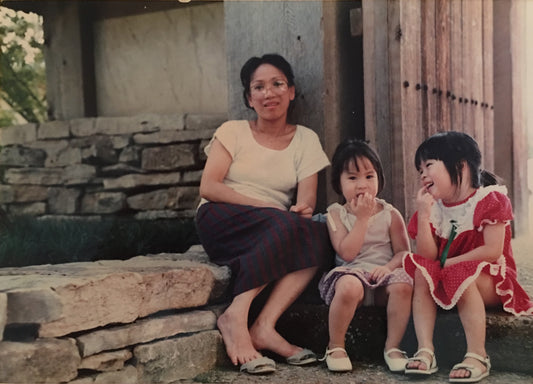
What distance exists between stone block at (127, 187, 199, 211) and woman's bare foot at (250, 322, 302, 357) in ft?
7.38

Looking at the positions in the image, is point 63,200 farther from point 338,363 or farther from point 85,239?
point 338,363

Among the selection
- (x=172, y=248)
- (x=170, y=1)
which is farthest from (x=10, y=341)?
(x=170, y=1)

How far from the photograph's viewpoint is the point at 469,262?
2512mm

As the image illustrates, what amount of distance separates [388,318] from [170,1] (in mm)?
3412

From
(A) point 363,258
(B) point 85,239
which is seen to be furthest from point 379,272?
(B) point 85,239

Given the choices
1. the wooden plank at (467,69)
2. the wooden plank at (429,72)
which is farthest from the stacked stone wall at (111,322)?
the wooden plank at (467,69)

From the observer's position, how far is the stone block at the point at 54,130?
537 centimetres

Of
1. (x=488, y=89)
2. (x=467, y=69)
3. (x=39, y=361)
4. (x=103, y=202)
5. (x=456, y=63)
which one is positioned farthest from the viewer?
(x=103, y=202)

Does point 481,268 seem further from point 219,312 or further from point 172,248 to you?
point 172,248

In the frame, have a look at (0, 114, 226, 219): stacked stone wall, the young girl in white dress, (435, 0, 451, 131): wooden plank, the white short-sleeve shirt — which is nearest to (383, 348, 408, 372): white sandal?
the young girl in white dress

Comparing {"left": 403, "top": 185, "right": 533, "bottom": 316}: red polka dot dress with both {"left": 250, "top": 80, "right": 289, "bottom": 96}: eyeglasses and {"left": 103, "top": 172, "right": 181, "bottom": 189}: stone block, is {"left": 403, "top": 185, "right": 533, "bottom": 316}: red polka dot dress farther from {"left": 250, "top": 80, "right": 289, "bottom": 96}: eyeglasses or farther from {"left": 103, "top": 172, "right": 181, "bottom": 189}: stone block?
{"left": 103, "top": 172, "right": 181, "bottom": 189}: stone block

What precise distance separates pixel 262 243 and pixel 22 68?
457cm

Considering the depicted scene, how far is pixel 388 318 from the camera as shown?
2.62 metres

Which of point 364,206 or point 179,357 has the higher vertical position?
point 364,206
